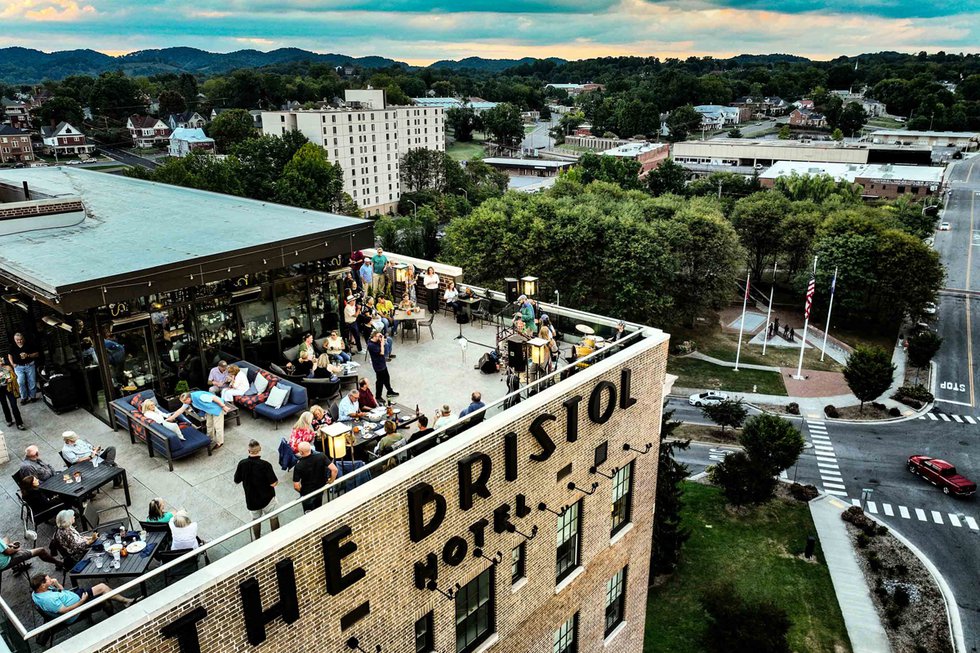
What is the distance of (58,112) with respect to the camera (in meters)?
171

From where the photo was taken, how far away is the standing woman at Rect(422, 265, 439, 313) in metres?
23.6

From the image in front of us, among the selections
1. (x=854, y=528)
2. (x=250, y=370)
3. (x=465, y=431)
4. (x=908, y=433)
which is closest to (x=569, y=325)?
(x=465, y=431)

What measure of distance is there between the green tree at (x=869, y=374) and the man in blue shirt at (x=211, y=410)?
170 ft

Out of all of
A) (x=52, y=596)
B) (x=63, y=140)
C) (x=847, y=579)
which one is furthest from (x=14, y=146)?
(x=847, y=579)

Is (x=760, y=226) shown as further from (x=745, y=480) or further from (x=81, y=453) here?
(x=81, y=453)

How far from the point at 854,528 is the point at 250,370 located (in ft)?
128

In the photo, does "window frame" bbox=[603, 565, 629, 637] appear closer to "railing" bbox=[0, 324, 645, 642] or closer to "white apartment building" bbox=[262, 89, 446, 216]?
"railing" bbox=[0, 324, 645, 642]

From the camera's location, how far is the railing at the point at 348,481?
26.6ft

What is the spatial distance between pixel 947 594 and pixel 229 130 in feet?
539

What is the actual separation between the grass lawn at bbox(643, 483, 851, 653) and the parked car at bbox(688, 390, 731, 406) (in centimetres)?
1172

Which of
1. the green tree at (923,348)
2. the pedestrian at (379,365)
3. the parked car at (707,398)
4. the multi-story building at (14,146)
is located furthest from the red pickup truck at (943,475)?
the multi-story building at (14,146)

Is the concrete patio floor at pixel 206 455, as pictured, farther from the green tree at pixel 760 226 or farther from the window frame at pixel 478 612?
the green tree at pixel 760 226

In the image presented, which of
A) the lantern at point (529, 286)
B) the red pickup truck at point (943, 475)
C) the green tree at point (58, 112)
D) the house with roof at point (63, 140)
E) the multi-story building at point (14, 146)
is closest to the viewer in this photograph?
the lantern at point (529, 286)

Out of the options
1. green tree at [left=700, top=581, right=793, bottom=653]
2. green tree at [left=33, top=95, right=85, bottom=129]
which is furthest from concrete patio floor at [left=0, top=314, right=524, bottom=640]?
green tree at [left=33, top=95, right=85, bottom=129]
